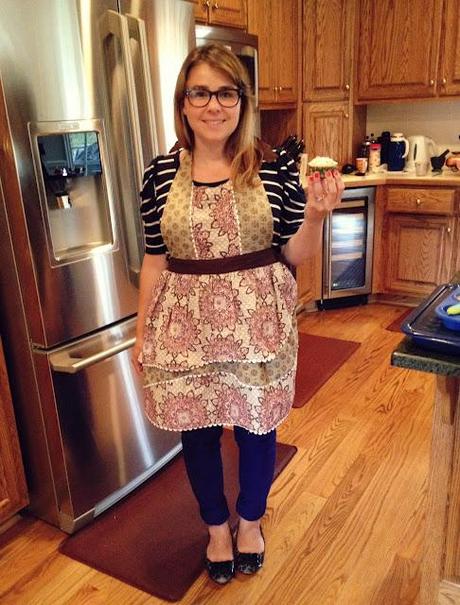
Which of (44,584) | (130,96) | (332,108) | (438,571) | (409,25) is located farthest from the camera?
(332,108)

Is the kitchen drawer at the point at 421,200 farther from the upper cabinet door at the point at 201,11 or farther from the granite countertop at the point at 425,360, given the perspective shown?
the granite countertop at the point at 425,360

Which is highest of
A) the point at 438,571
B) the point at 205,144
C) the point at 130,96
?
the point at 130,96

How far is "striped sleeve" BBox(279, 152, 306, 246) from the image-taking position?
1.36 meters

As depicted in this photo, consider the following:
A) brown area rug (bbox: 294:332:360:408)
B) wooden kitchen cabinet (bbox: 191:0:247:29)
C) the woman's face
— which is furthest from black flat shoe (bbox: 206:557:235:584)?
wooden kitchen cabinet (bbox: 191:0:247:29)

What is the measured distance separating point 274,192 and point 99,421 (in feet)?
3.03

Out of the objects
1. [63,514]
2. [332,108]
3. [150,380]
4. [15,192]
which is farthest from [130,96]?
[332,108]

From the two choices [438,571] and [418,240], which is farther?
[418,240]

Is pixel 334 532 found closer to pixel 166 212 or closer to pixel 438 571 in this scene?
pixel 438 571

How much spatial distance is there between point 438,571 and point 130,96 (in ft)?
4.92

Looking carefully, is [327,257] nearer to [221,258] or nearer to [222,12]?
[222,12]

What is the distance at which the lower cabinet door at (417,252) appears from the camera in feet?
11.0

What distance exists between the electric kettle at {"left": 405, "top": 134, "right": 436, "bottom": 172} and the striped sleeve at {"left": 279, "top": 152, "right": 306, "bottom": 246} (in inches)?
95.9

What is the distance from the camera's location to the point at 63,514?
178 centimetres

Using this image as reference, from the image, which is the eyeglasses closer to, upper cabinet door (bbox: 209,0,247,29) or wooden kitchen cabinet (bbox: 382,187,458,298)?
upper cabinet door (bbox: 209,0,247,29)
